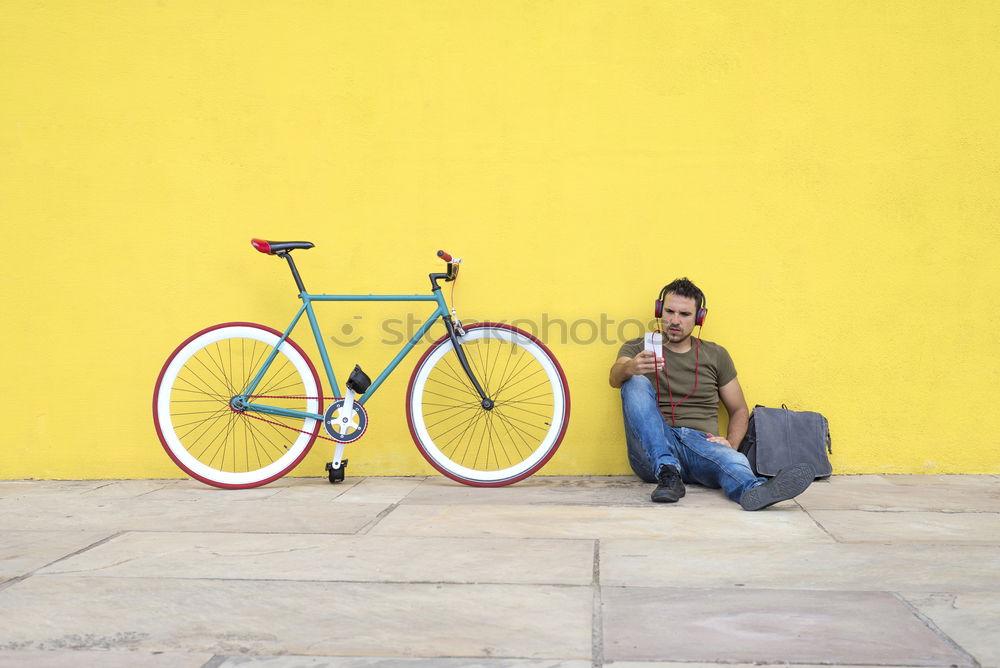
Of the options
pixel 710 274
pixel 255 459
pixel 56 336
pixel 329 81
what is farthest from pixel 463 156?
pixel 56 336

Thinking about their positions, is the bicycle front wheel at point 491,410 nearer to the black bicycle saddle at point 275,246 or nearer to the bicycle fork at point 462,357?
the bicycle fork at point 462,357

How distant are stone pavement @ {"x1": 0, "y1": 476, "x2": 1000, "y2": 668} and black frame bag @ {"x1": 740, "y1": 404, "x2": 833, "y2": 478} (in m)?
0.27

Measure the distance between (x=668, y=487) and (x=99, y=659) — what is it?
7.24ft

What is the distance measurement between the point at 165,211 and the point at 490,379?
180 centimetres

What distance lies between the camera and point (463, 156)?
4.04 meters

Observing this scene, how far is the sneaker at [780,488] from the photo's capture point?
3.03 metres

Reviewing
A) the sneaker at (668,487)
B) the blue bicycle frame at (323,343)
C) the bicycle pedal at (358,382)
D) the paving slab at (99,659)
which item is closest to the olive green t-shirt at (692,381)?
the sneaker at (668,487)

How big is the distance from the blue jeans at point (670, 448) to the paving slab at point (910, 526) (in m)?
0.43

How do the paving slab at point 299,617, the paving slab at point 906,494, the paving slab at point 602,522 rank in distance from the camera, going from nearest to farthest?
the paving slab at point 299,617 → the paving slab at point 602,522 → the paving slab at point 906,494

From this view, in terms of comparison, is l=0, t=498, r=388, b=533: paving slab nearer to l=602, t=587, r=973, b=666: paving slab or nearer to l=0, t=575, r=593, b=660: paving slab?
l=0, t=575, r=593, b=660: paving slab

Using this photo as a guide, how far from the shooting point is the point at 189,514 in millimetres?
3201

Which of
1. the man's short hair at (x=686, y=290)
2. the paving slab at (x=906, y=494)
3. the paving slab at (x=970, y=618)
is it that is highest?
the man's short hair at (x=686, y=290)

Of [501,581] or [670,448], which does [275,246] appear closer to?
[670,448]
